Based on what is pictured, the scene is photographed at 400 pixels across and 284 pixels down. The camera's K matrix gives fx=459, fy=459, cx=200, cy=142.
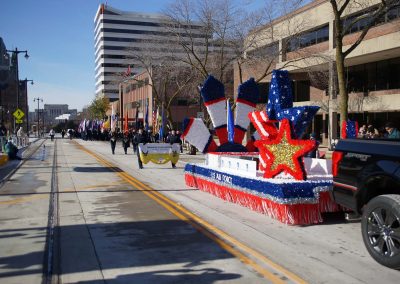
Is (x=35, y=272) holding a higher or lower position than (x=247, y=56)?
lower

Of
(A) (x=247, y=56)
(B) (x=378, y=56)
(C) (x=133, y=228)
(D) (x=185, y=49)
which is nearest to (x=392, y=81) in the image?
(B) (x=378, y=56)

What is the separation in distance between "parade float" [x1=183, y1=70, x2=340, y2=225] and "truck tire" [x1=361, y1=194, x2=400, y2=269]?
2.01m

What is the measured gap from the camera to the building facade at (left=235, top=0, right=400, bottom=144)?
29141 mm

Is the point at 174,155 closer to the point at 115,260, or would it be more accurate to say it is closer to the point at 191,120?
the point at 191,120

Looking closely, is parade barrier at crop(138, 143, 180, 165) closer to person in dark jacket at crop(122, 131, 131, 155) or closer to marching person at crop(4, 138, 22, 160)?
marching person at crop(4, 138, 22, 160)

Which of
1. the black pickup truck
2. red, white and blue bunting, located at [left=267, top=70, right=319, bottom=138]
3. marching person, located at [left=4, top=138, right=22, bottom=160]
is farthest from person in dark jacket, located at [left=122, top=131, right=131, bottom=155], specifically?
the black pickup truck

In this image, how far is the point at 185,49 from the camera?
32.7 m

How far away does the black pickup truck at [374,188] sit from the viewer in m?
5.62

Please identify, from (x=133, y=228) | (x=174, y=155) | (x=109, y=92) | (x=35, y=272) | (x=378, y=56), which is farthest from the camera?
(x=109, y=92)

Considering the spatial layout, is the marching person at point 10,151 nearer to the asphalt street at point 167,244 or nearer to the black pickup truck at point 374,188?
the asphalt street at point 167,244

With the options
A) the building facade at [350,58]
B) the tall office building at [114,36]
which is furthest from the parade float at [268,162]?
the tall office building at [114,36]

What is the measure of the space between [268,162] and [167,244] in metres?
3.47

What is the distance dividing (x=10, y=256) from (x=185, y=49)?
1088 inches

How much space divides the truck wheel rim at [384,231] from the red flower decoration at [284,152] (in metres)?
2.74
